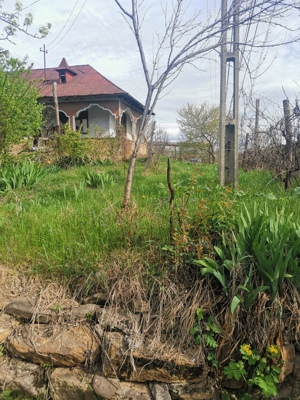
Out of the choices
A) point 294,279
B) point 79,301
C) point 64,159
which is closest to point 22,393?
point 79,301

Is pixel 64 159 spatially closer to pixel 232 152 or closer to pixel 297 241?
pixel 232 152

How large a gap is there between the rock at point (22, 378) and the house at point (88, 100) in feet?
40.4

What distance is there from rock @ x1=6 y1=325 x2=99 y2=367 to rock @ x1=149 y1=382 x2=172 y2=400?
0.46 meters

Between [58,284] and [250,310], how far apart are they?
61.3 inches

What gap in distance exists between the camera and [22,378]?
217 cm

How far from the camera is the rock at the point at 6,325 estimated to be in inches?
90.2

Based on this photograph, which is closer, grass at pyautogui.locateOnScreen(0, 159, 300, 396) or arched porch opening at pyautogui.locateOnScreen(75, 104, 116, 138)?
grass at pyautogui.locateOnScreen(0, 159, 300, 396)

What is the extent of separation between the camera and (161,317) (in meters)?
2.18

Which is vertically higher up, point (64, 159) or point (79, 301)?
point (64, 159)

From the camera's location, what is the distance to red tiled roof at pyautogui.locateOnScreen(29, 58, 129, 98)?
15.0m

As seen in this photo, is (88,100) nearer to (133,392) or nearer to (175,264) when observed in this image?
(175,264)

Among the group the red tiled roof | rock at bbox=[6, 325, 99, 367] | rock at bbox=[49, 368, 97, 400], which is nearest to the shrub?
rock at bbox=[6, 325, 99, 367]

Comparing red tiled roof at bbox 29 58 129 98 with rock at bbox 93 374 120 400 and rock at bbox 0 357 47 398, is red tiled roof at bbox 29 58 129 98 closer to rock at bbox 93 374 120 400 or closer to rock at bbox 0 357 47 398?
rock at bbox 0 357 47 398

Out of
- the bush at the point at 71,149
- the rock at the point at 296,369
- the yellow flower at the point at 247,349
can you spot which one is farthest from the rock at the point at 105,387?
the bush at the point at 71,149
